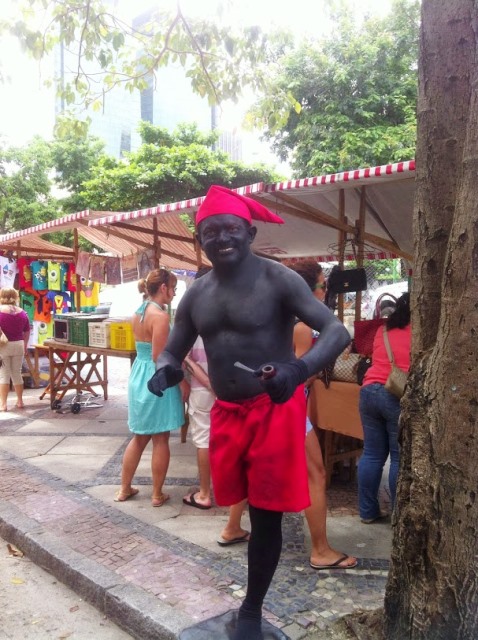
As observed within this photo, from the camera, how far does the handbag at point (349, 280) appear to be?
5.11 meters

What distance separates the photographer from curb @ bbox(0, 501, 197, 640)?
2666 mm

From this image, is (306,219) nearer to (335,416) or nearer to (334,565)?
(335,416)

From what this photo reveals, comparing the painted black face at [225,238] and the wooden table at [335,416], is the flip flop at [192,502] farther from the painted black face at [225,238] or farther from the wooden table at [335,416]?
the painted black face at [225,238]

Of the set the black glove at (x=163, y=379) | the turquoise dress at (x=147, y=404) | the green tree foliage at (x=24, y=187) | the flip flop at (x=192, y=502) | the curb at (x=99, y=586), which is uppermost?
the green tree foliage at (x=24, y=187)

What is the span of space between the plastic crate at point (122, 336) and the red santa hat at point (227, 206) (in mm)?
4540

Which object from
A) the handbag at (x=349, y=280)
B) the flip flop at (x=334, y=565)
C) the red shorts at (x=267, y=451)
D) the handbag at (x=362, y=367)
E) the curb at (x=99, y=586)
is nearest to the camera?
the red shorts at (x=267, y=451)

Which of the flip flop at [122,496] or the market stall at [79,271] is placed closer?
the flip flop at [122,496]

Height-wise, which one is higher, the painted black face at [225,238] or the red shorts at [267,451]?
the painted black face at [225,238]

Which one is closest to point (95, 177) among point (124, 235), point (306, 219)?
point (124, 235)

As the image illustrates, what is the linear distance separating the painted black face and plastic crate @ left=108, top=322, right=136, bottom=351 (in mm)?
4573

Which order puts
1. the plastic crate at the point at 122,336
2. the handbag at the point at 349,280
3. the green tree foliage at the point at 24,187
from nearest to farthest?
1. the handbag at the point at 349,280
2. the plastic crate at the point at 122,336
3. the green tree foliage at the point at 24,187

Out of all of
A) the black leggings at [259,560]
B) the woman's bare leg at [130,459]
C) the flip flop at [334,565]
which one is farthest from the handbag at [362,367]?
the black leggings at [259,560]

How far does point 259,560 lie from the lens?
236 cm

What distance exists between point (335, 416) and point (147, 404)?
147 centimetres
